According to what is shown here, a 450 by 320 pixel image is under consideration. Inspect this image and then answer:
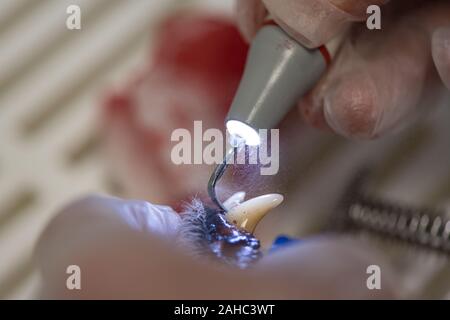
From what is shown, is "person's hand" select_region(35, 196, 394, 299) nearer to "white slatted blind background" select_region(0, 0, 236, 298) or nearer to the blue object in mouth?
the blue object in mouth

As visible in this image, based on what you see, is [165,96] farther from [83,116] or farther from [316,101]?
[316,101]

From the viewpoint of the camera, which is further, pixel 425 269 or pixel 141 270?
pixel 425 269

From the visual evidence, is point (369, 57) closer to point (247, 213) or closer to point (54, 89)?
point (247, 213)

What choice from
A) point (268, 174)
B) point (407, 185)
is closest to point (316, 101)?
point (268, 174)

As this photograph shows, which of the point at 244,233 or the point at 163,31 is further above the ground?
A: the point at 163,31

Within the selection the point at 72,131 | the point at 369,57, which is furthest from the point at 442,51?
the point at 72,131

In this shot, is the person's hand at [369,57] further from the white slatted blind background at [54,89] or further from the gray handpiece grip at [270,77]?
the white slatted blind background at [54,89]
